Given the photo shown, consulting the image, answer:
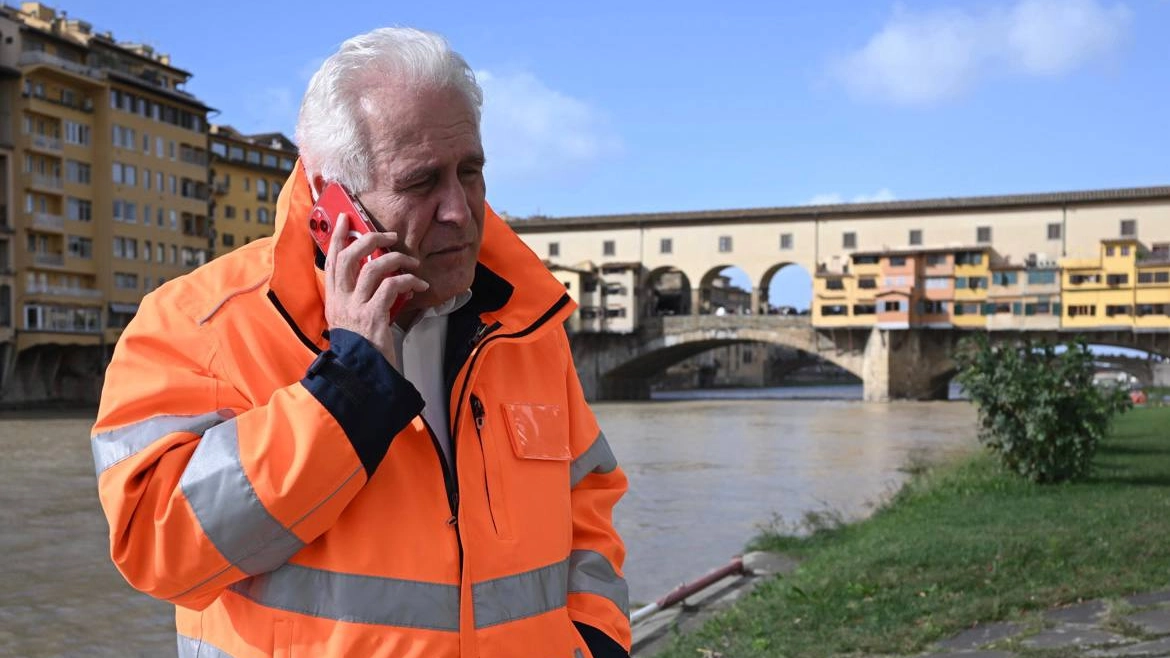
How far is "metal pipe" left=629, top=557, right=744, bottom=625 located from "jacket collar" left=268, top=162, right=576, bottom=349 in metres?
4.18

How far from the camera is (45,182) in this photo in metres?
42.4

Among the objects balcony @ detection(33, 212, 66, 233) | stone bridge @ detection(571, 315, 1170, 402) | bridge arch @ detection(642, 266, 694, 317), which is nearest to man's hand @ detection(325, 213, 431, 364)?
balcony @ detection(33, 212, 66, 233)

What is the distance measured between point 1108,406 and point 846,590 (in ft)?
19.1

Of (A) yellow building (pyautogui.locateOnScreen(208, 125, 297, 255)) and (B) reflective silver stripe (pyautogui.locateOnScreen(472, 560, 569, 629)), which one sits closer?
(B) reflective silver stripe (pyautogui.locateOnScreen(472, 560, 569, 629))

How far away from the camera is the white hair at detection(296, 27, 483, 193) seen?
1651 millimetres

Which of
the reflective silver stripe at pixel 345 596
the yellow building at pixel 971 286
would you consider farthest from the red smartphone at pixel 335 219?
the yellow building at pixel 971 286

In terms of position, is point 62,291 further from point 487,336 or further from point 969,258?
point 487,336

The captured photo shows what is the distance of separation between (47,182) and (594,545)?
46.1 m

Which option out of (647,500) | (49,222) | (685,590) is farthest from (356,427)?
(49,222)

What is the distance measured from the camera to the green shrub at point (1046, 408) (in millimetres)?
10281

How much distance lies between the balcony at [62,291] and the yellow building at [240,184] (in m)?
10.3

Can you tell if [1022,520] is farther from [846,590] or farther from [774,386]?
[774,386]

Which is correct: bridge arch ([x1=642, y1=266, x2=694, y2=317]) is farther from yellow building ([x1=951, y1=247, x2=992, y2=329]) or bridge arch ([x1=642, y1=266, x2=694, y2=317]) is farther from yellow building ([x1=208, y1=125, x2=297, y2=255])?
yellow building ([x1=208, y1=125, x2=297, y2=255])

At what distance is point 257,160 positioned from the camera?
59844 millimetres
